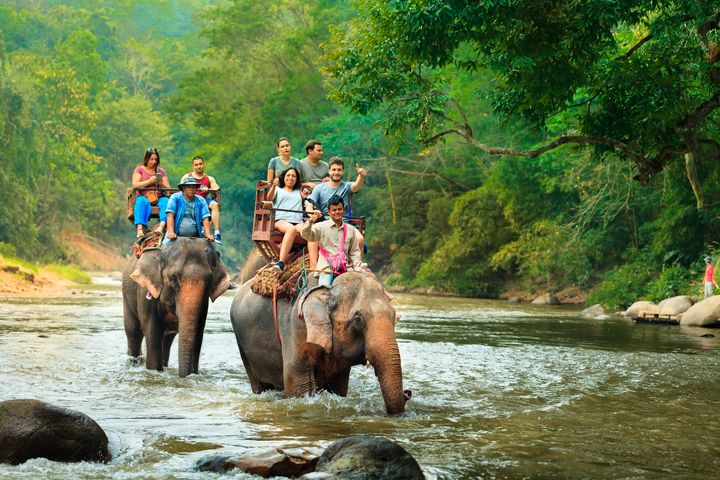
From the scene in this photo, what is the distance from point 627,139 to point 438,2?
3578 millimetres

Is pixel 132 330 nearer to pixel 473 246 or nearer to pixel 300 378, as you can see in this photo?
pixel 300 378

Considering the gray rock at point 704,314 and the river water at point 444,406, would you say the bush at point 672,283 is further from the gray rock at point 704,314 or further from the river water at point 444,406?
the river water at point 444,406

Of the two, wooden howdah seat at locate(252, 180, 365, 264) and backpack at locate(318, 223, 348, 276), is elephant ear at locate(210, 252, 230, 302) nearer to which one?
wooden howdah seat at locate(252, 180, 365, 264)

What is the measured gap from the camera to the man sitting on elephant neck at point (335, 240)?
906 cm

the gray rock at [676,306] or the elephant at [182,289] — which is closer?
the elephant at [182,289]

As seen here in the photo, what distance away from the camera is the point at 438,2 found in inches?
548

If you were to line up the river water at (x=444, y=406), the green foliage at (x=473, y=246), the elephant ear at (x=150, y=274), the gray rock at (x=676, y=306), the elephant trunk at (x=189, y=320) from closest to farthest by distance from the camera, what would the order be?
the river water at (x=444, y=406)
the elephant trunk at (x=189, y=320)
the elephant ear at (x=150, y=274)
the gray rock at (x=676, y=306)
the green foliage at (x=473, y=246)

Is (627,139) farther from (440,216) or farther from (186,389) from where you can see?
(440,216)

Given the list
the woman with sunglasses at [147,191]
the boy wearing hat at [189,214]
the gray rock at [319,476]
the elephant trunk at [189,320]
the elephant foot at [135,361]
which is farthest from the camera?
the elephant foot at [135,361]

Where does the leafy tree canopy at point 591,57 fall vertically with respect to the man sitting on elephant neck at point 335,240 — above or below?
above

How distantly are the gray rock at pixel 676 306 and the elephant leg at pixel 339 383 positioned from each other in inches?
624

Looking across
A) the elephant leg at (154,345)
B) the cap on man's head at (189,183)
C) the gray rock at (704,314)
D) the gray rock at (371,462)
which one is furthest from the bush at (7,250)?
the gray rock at (371,462)

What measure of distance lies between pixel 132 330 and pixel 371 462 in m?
7.50

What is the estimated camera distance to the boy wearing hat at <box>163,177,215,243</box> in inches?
449
